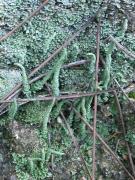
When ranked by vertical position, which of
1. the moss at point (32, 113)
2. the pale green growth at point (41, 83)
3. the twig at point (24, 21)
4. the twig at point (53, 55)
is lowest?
the moss at point (32, 113)

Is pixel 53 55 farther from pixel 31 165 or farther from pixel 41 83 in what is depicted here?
pixel 31 165

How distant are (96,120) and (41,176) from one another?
0.43m

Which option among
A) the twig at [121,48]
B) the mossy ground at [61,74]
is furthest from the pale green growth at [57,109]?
the twig at [121,48]

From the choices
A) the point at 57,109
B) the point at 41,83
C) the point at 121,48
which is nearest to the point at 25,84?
the point at 41,83

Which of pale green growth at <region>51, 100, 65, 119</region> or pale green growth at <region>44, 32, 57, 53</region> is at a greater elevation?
pale green growth at <region>44, 32, 57, 53</region>

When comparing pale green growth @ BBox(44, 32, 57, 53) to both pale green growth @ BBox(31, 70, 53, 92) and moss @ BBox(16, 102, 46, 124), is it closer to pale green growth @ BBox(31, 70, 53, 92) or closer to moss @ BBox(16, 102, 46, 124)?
pale green growth @ BBox(31, 70, 53, 92)

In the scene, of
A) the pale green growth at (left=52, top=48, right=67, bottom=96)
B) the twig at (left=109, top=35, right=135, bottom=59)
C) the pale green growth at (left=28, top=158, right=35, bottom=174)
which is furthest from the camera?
the twig at (left=109, top=35, right=135, bottom=59)

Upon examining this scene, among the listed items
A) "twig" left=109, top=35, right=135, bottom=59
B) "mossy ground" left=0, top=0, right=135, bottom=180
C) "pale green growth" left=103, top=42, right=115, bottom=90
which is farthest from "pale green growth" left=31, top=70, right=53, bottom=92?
"twig" left=109, top=35, right=135, bottom=59

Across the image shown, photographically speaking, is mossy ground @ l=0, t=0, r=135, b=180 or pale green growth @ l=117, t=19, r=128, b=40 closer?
mossy ground @ l=0, t=0, r=135, b=180

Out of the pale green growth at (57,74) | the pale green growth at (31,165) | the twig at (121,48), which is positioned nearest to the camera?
the pale green growth at (31,165)

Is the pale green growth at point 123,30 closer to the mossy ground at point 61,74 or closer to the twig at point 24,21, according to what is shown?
the mossy ground at point 61,74

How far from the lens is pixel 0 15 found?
2.03 metres

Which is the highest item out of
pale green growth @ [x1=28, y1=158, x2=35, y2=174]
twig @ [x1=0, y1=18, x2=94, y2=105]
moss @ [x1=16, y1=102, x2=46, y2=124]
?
twig @ [x1=0, y1=18, x2=94, y2=105]

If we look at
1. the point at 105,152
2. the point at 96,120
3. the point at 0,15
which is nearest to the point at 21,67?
the point at 0,15
